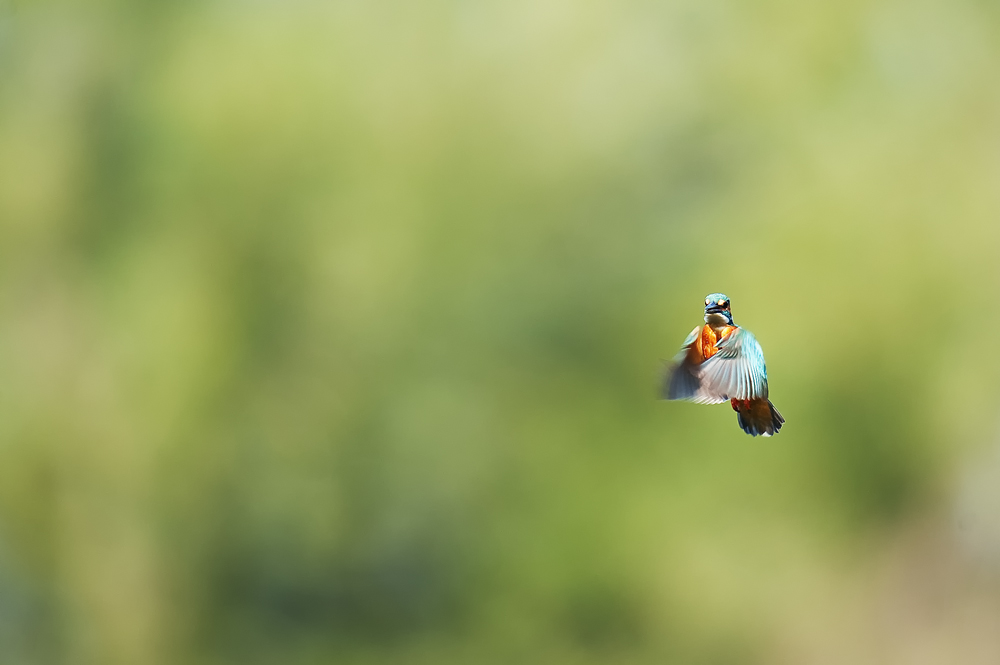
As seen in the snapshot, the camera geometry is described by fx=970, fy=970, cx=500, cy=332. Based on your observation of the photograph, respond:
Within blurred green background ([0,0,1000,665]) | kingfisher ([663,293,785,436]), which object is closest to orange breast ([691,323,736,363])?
kingfisher ([663,293,785,436])

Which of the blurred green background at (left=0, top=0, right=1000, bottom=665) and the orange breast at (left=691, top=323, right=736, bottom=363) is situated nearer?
the orange breast at (left=691, top=323, right=736, bottom=363)

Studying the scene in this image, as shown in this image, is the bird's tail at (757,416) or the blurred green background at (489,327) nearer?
the bird's tail at (757,416)

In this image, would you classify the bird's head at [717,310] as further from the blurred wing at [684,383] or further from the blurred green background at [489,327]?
the blurred green background at [489,327]

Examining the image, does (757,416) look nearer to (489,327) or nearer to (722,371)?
(722,371)

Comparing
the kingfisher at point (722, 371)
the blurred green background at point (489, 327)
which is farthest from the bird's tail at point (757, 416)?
the blurred green background at point (489, 327)

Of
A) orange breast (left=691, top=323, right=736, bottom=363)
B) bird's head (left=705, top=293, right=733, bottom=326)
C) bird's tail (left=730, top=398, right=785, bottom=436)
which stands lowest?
bird's tail (left=730, top=398, right=785, bottom=436)

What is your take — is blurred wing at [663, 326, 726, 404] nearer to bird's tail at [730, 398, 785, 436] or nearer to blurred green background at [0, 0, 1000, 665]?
bird's tail at [730, 398, 785, 436]

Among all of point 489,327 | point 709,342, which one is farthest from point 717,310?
point 489,327
